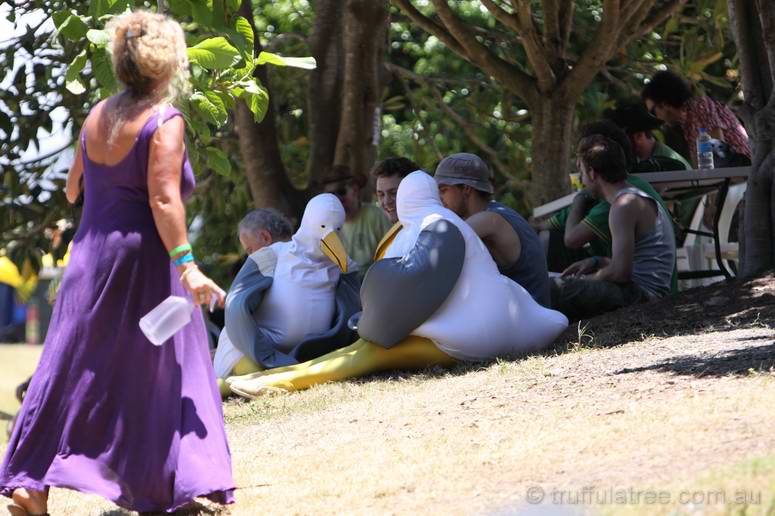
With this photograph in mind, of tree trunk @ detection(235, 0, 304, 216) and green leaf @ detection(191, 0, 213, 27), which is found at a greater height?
green leaf @ detection(191, 0, 213, 27)

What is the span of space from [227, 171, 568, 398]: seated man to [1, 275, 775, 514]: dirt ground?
164mm

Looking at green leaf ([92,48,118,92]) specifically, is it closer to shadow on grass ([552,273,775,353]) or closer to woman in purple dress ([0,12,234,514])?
woman in purple dress ([0,12,234,514])

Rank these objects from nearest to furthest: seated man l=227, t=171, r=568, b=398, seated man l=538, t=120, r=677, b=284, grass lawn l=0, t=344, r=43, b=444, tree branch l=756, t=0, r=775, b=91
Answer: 1. seated man l=227, t=171, r=568, b=398
2. tree branch l=756, t=0, r=775, b=91
3. seated man l=538, t=120, r=677, b=284
4. grass lawn l=0, t=344, r=43, b=444

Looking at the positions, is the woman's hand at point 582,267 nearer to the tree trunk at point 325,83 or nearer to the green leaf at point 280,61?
the green leaf at point 280,61

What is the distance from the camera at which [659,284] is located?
27.1 ft

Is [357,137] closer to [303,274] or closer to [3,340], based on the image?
[303,274]

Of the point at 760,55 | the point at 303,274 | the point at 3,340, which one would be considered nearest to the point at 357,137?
the point at 303,274

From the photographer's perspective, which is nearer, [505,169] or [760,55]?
[760,55]

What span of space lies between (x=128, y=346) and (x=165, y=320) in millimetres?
222

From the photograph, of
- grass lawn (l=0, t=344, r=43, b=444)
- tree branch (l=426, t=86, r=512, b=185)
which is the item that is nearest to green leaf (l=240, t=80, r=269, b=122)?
tree branch (l=426, t=86, r=512, b=185)

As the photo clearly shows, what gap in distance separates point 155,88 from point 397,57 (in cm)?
1171

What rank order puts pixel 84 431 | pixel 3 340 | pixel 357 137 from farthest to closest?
pixel 3 340 < pixel 357 137 < pixel 84 431

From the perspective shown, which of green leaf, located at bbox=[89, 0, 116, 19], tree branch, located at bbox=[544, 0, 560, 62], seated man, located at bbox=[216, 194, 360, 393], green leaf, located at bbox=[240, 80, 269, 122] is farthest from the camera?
tree branch, located at bbox=[544, 0, 560, 62]

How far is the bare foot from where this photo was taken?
465cm
